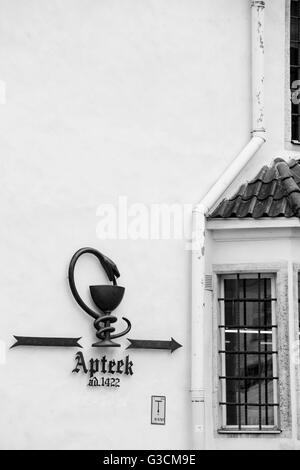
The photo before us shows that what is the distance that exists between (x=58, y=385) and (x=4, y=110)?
3330 millimetres

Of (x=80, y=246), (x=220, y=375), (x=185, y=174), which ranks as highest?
(x=185, y=174)

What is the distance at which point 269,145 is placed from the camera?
1380cm

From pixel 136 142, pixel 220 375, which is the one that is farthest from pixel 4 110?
pixel 220 375

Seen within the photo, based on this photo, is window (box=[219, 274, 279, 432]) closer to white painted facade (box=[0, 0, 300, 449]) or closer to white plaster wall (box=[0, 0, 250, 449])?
white painted facade (box=[0, 0, 300, 449])

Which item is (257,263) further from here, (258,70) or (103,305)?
(258,70)

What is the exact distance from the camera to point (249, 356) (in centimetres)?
1311

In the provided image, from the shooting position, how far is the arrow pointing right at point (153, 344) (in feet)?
41.6

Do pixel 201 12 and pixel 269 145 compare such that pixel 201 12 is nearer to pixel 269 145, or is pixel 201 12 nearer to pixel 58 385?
pixel 269 145

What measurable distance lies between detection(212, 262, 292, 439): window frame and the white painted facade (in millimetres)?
56

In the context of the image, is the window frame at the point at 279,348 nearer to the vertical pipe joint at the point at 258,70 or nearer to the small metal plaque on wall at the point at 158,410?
the small metal plaque on wall at the point at 158,410

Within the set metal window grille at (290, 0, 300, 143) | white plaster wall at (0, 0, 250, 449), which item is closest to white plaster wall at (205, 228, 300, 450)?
white plaster wall at (0, 0, 250, 449)

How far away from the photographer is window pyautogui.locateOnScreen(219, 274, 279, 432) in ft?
42.6

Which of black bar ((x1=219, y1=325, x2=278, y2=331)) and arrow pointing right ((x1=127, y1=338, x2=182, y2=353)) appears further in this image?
black bar ((x1=219, y1=325, x2=278, y2=331))

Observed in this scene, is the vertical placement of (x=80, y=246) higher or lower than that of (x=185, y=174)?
lower
